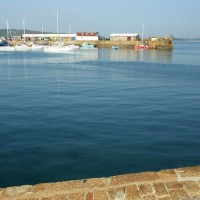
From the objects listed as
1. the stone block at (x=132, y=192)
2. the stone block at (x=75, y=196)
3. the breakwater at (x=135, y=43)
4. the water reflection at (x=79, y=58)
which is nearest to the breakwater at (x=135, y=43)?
the breakwater at (x=135, y=43)

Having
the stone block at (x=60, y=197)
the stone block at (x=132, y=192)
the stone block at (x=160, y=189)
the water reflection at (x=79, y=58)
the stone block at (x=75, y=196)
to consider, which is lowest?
the water reflection at (x=79, y=58)

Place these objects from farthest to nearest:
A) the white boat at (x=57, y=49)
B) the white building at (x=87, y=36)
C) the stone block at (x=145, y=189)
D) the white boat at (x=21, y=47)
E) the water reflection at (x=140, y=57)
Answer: the white building at (x=87, y=36), the white boat at (x=21, y=47), the white boat at (x=57, y=49), the water reflection at (x=140, y=57), the stone block at (x=145, y=189)

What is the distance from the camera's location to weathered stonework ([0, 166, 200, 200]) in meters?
6.15

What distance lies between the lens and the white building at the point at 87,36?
16375 centimetres

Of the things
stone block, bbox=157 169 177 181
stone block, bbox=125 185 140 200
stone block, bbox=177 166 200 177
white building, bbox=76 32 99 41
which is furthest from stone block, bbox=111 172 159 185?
white building, bbox=76 32 99 41

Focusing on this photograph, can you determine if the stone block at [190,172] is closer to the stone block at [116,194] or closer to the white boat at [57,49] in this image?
the stone block at [116,194]

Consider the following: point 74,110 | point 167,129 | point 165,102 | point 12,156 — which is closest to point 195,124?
point 167,129

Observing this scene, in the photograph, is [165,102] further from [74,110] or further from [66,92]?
[66,92]

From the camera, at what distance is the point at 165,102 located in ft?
68.0

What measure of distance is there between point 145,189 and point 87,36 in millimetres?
164025

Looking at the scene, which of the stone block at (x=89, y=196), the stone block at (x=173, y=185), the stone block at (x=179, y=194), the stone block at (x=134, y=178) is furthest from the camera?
the stone block at (x=134, y=178)

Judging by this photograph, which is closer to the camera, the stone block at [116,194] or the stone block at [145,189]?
the stone block at [116,194]

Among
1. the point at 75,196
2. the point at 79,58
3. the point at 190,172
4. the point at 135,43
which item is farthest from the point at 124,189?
the point at 135,43

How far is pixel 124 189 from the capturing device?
6418mm
